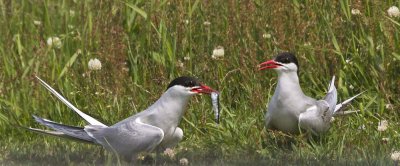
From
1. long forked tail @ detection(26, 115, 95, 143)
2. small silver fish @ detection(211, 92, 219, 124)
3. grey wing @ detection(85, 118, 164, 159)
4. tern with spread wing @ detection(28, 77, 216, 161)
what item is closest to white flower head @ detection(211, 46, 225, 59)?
small silver fish @ detection(211, 92, 219, 124)

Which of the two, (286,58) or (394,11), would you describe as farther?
(394,11)

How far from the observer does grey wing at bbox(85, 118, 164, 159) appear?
282 inches

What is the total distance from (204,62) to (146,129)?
6.81ft

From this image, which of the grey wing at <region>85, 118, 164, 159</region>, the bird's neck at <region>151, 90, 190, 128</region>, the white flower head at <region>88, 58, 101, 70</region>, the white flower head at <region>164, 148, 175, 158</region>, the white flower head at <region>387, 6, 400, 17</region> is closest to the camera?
the grey wing at <region>85, 118, 164, 159</region>

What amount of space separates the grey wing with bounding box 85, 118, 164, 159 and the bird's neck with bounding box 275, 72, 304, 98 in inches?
46.3

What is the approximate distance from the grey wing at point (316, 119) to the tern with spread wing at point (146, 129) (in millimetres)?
944

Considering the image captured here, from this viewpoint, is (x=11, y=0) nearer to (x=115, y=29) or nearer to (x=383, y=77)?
(x=115, y=29)

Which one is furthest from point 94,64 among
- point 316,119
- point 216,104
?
point 316,119

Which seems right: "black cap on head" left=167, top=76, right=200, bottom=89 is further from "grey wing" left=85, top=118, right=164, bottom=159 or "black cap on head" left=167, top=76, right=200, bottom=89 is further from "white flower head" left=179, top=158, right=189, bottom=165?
"white flower head" left=179, top=158, right=189, bottom=165

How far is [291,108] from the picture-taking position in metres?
7.93

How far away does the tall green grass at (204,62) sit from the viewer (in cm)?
848

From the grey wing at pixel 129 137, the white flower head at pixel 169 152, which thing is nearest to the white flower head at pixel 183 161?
the white flower head at pixel 169 152

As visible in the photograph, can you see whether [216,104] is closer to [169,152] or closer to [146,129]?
[169,152]

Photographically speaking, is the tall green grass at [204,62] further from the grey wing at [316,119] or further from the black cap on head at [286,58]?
the black cap on head at [286,58]
